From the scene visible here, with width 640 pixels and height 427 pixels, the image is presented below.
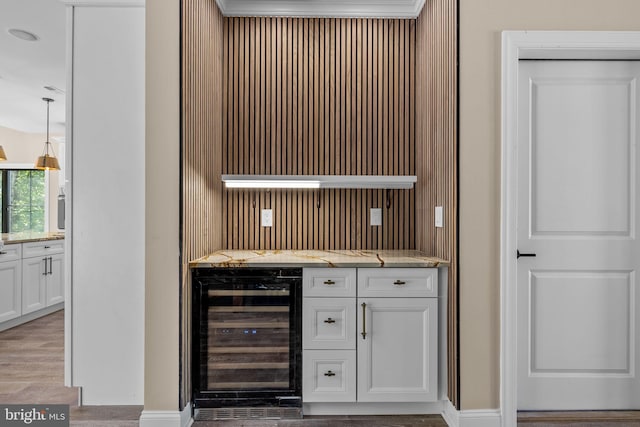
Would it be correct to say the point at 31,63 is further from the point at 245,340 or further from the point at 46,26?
the point at 245,340

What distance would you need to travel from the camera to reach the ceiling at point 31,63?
287 cm

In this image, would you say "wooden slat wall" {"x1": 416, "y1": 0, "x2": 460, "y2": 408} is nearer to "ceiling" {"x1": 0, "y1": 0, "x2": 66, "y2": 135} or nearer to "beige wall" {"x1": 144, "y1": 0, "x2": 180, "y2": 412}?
"beige wall" {"x1": 144, "y1": 0, "x2": 180, "y2": 412}

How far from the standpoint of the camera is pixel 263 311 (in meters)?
2.18

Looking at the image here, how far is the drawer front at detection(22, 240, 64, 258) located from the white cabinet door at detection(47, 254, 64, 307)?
0.25ft

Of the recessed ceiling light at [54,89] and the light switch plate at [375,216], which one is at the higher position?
the recessed ceiling light at [54,89]

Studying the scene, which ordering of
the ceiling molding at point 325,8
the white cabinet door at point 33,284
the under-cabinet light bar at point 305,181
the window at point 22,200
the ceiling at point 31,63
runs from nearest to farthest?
1. the under-cabinet light bar at point 305,181
2. the ceiling molding at point 325,8
3. the ceiling at point 31,63
4. the white cabinet door at point 33,284
5. the window at point 22,200

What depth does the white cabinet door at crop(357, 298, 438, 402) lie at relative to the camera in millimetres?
2189

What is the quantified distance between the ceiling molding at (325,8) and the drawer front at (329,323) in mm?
1986

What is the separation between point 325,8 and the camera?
2.75m

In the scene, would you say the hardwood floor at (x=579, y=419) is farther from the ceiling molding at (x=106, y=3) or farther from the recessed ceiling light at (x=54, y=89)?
the recessed ceiling light at (x=54, y=89)

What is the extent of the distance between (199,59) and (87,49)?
0.66 metres

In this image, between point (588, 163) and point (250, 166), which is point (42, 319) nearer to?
point (250, 166)

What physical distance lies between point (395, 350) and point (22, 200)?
6.97 m

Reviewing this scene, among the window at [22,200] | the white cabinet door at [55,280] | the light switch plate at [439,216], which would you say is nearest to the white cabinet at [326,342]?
the light switch plate at [439,216]
